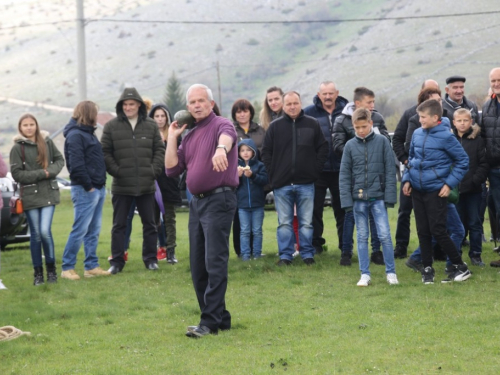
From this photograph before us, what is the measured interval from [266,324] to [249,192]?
14.4 ft

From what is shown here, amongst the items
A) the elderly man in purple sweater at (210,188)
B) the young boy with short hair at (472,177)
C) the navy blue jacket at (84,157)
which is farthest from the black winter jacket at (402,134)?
the elderly man in purple sweater at (210,188)

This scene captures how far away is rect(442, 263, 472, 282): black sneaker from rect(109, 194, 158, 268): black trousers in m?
4.38

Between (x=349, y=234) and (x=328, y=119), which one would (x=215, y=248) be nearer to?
(x=349, y=234)

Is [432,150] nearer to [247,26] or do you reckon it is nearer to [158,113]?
[158,113]

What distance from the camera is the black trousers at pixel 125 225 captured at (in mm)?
12273

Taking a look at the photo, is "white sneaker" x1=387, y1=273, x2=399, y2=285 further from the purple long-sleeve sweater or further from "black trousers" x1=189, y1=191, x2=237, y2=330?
the purple long-sleeve sweater

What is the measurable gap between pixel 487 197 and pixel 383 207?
11.1 feet

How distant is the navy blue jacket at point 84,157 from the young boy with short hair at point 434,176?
419cm

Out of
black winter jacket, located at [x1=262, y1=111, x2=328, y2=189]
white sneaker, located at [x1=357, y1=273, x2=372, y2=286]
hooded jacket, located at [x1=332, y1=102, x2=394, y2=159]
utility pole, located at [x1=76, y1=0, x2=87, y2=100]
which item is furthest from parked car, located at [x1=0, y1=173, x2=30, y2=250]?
utility pole, located at [x1=76, y1=0, x2=87, y2=100]

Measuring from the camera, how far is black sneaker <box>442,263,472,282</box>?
33.2 feet

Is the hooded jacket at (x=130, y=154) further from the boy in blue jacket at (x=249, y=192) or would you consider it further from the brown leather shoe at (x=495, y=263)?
the brown leather shoe at (x=495, y=263)

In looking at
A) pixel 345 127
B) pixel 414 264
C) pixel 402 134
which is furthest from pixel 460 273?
pixel 345 127

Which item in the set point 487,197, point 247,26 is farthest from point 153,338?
point 247,26

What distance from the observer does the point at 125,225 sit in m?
12.3
